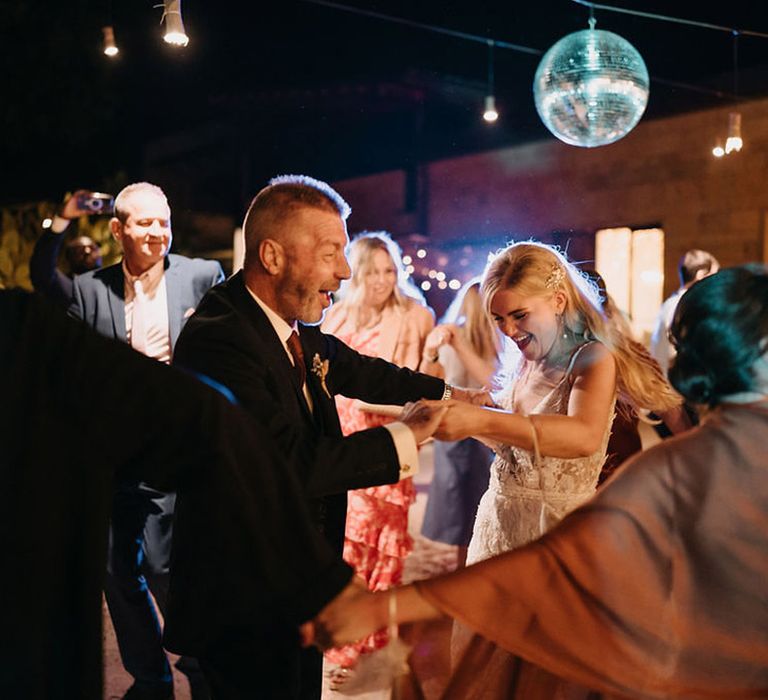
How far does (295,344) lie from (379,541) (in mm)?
2201

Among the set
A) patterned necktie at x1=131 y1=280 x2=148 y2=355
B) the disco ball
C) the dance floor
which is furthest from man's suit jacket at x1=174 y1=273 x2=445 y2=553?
the disco ball

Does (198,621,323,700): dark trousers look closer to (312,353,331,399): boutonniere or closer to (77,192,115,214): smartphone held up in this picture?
(312,353,331,399): boutonniere

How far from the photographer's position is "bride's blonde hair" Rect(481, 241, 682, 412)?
3.01 metres

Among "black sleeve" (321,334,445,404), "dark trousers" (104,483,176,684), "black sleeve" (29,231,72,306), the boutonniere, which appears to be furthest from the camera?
"black sleeve" (29,231,72,306)

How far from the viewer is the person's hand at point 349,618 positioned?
1.93 meters

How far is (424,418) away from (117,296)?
203 cm

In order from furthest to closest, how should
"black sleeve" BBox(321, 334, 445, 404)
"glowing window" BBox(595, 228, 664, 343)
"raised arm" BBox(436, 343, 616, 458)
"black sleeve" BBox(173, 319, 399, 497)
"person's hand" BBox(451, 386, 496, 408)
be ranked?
"glowing window" BBox(595, 228, 664, 343) → "person's hand" BBox(451, 386, 496, 408) → "black sleeve" BBox(321, 334, 445, 404) → "raised arm" BBox(436, 343, 616, 458) → "black sleeve" BBox(173, 319, 399, 497)

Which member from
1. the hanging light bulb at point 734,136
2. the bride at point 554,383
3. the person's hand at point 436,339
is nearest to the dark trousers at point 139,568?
the bride at point 554,383

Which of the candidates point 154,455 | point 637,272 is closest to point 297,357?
point 154,455

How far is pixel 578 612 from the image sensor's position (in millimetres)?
1885

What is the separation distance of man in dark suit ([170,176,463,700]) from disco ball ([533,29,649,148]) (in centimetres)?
299

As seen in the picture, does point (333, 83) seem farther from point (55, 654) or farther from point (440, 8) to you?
point (55, 654)

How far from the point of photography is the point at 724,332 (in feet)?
6.00

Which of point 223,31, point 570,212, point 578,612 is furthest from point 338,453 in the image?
point 223,31
